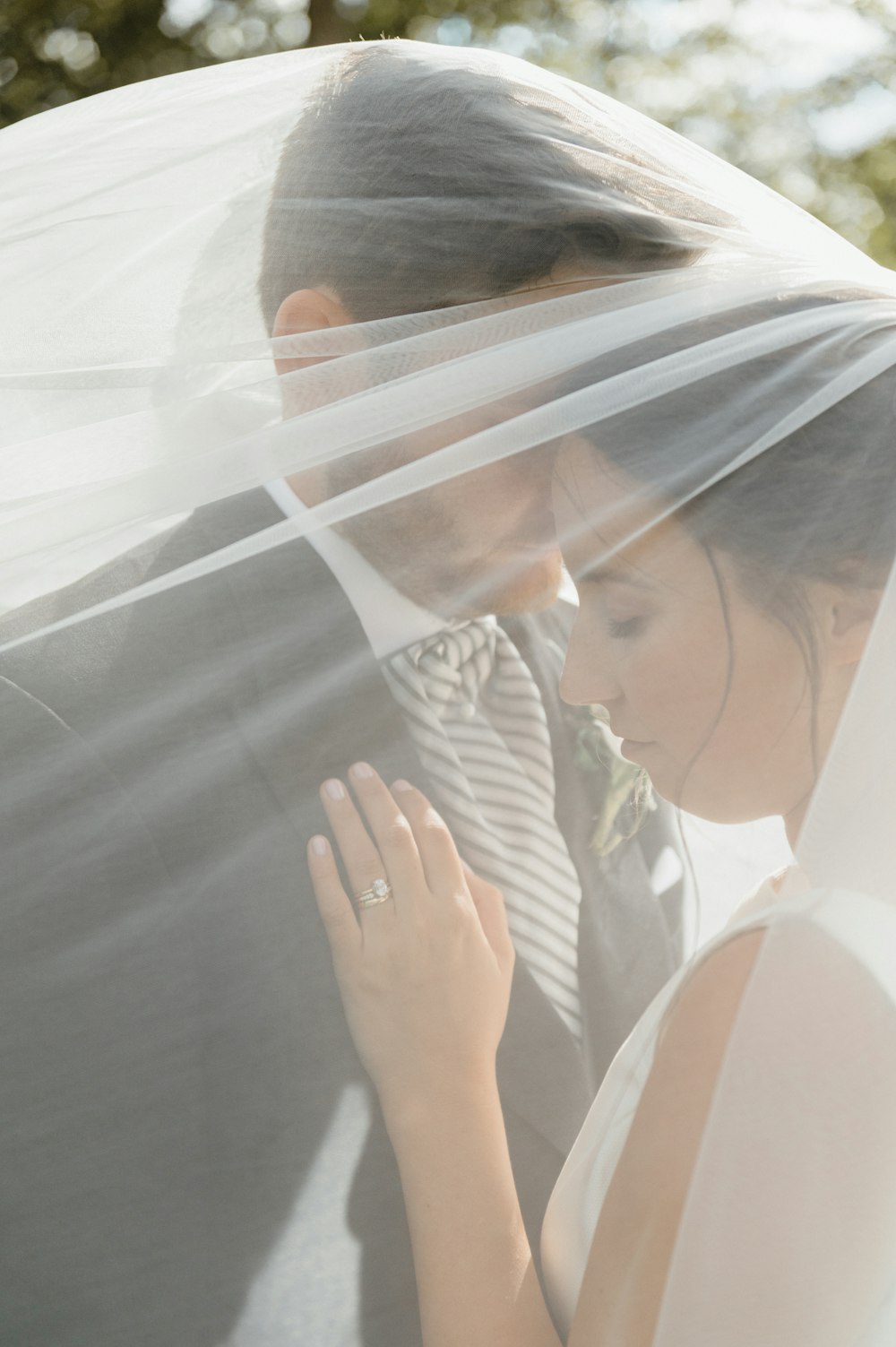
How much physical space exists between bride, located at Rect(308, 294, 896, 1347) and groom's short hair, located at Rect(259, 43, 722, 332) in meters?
0.16

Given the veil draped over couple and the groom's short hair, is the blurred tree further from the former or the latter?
the veil draped over couple

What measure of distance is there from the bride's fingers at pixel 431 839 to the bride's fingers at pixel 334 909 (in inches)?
2.9

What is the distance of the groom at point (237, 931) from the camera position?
0.89 meters

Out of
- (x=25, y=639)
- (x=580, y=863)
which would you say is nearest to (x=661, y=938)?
(x=580, y=863)

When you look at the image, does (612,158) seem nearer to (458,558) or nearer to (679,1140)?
(458,558)

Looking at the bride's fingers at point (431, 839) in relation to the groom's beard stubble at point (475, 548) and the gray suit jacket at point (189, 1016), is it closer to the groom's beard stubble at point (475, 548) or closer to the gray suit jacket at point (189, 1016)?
the gray suit jacket at point (189, 1016)

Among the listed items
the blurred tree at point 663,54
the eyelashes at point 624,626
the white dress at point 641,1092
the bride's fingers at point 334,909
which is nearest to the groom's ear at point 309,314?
the eyelashes at point 624,626

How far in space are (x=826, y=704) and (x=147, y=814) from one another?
0.59 metres

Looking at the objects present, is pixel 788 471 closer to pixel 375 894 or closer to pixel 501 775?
pixel 501 775

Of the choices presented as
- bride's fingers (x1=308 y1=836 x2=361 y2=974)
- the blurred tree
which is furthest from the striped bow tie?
the blurred tree

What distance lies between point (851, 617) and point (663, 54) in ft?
15.6

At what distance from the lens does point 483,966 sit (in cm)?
93

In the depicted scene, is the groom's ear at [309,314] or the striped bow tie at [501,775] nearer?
the striped bow tie at [501,775]

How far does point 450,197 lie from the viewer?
1077 mm
